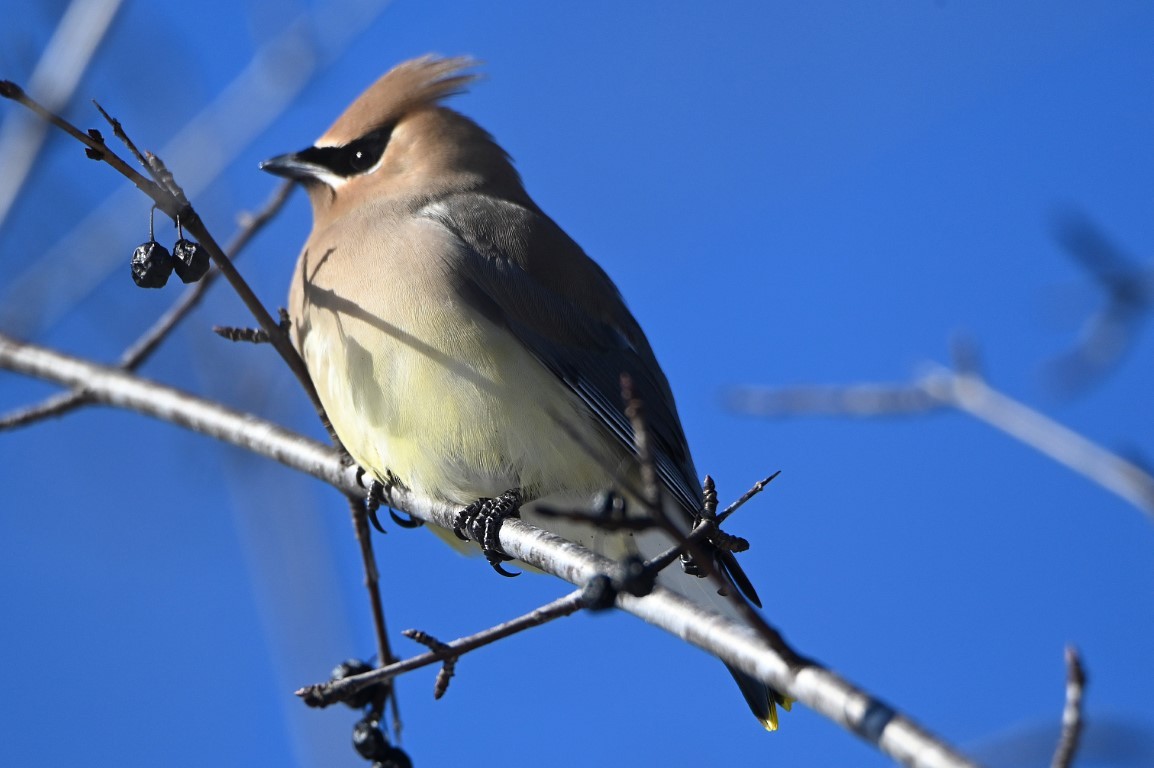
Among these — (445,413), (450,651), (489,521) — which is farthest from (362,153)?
(450,651)

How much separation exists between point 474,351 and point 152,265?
972mm

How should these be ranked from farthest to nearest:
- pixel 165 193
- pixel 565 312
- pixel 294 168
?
pixel 294 168 < pixel 565 312 < pixel 165 193

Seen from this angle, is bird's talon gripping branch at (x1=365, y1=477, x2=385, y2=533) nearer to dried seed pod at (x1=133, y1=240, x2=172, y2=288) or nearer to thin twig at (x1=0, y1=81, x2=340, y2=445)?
thin twig at (x1=0, y1=81, x2=340, y2=445)

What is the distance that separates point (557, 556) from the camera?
8.71 ft

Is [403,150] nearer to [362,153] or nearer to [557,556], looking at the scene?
[362,153]

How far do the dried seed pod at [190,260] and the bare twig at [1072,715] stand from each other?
1812mm

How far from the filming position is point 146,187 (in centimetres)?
236

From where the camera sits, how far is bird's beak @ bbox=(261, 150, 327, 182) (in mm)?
4488

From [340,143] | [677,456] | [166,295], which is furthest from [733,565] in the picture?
[166,295]

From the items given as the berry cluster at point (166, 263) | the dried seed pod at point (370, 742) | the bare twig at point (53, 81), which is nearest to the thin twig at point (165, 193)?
the berry cluster at point (166, 263)

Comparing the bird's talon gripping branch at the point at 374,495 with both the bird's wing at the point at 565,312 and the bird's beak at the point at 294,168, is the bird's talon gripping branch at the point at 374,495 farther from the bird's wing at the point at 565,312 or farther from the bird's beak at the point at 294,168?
the bird's beak at the point at 294,168

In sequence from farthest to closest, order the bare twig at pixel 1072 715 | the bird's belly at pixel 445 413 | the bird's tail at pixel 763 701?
1. the bird's belly at pixel 445 413
2. the bird's tail at pixel 763 701
3. the bare twig at pixel 1072 715

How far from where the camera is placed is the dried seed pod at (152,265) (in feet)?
9.12

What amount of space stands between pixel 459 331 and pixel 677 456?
73cm
